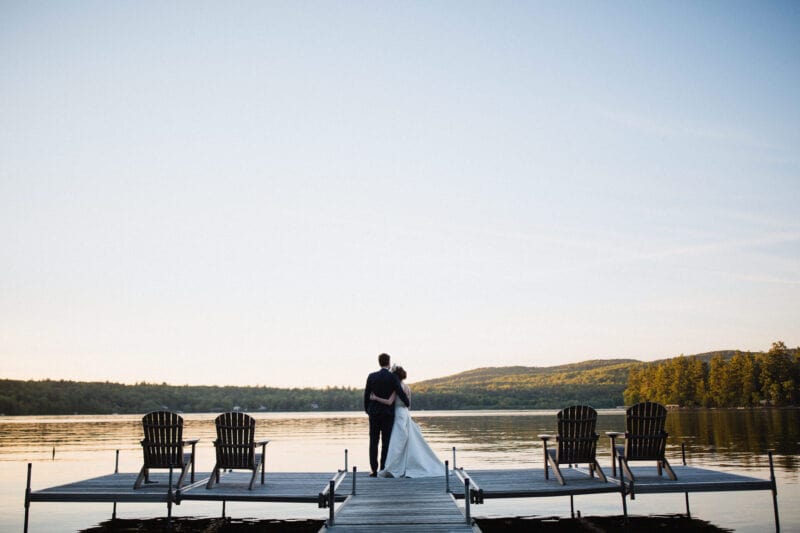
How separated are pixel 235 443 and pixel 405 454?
320 centimetres

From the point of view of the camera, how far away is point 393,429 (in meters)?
14.1

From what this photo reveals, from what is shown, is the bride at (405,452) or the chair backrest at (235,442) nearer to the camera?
the chair backrest at (235,442)

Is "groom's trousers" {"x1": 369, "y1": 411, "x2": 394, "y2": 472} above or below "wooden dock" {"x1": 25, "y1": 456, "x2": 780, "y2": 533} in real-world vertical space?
above

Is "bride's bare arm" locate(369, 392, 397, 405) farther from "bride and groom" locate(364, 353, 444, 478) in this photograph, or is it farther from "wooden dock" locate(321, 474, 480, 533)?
"wooden dock" locate(321, 474, 480, 533)

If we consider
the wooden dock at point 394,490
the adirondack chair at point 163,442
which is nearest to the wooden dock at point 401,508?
the wooden dock at point 394,490

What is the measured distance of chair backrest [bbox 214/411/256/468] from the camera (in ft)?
42.3

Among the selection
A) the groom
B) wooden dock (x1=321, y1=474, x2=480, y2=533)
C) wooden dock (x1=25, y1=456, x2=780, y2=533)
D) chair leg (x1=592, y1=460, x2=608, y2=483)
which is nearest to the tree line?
wooden dock (x1=25, y1=456, x2=780, y2=533)

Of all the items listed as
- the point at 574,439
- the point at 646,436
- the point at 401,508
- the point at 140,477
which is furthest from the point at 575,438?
the point at 140,477

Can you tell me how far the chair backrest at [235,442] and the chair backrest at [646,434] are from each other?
21.5 feet

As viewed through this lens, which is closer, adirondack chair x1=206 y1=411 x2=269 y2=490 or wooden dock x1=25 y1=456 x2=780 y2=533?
wooden dock x1=25 y1=456 x2=780 y2=533

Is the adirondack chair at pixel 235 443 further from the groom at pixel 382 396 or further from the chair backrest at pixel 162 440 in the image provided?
the groom at pixel 382 396

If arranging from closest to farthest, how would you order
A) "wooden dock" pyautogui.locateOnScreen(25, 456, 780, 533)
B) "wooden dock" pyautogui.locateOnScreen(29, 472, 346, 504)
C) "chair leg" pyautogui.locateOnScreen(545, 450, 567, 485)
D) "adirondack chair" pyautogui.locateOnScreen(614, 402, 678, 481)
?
"wooden dock" pyautogui.locateOnScreen(25, 456, 780, 533) < "wooden dock" pyautogui.locateOnScreen(29, 472, 346, 504) < "chair leg" pyautogui.locateOnScreen(545, 450, 567, 485) < "adirondack chair" pyautogui.locateOnScreen(614, 402, 678, 481)

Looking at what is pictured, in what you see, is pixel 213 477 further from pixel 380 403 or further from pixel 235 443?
pixel 380 403

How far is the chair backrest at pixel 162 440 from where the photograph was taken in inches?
512
